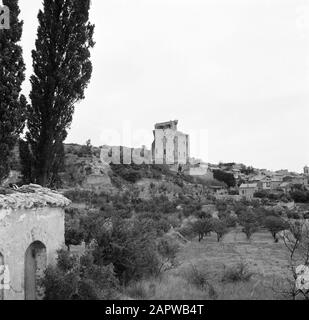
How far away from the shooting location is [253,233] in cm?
2706

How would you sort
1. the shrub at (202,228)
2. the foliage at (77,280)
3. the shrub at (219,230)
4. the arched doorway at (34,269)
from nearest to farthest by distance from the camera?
the foliage at (77,280), the arched doorway at (34,269), the shrub at (219,230), the shrub at (202,228)

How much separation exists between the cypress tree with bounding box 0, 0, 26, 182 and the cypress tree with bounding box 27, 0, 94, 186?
1.77 meters

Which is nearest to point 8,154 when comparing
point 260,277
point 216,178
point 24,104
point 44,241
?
point 24,104

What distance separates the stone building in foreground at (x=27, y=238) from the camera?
Result: 8.05 m

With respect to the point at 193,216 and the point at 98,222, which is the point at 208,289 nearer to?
the point at 98,222

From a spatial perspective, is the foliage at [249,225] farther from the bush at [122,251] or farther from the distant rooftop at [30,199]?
the distant rooftop at [30,199]

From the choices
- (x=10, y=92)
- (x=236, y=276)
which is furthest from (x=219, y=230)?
(x=10, y=92)

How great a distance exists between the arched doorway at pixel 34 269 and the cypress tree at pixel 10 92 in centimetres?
572

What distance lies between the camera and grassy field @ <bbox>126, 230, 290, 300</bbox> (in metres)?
10.8

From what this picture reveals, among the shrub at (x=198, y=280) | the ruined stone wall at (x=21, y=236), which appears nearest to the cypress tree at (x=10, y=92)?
the ruined stone wall at (x=21, y=236)

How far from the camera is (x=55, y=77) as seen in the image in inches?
684

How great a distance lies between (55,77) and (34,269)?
10.3 meters

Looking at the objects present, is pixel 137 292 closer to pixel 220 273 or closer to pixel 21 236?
pixel 21 236
